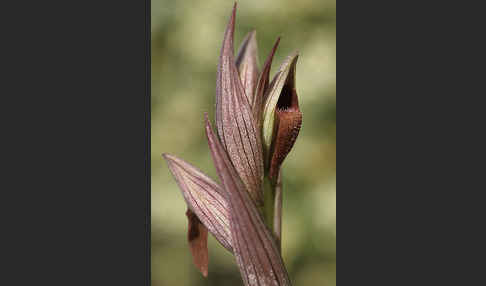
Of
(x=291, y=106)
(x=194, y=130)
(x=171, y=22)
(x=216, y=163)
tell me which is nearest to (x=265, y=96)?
(x=291, y=106)

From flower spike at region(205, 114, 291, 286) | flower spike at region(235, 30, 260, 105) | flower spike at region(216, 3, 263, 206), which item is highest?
flower spike at region(235, 30, 260, 105)

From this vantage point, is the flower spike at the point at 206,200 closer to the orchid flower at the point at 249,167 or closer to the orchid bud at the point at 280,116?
the orchid flower at the point at 249,167

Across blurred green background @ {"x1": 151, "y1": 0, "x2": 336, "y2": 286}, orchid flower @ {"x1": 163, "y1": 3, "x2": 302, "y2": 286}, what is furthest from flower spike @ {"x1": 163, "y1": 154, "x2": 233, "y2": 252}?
blurred green background @ {"x1": 151, "y1": 0, "x2": 336, "y2": 286}

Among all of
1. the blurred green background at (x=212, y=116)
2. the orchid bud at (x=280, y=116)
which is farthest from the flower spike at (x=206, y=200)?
the blurred green background at (x=212, y=116)

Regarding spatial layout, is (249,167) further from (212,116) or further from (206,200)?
(212,116)

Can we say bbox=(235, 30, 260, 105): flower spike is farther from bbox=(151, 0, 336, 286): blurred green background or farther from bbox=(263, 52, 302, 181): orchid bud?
bbox=(151, 0, 336, 286): blurred green background

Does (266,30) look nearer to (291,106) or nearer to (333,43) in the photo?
(333,43)
